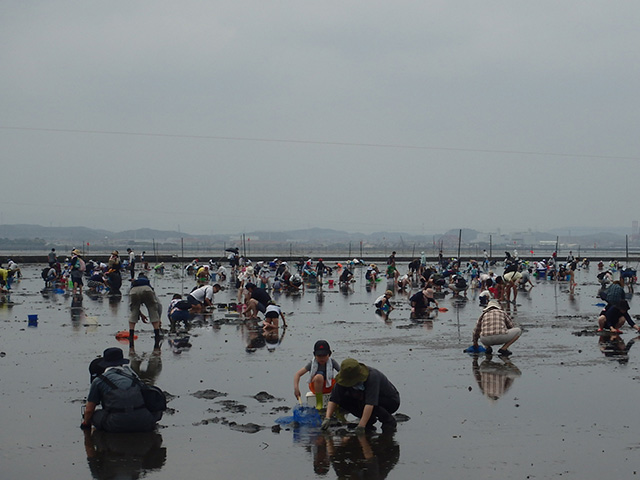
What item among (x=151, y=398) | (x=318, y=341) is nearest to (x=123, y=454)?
(x=151, y=398)

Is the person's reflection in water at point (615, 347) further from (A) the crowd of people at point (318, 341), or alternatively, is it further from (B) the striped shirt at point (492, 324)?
(B) the striped shirt at point (492, 324)

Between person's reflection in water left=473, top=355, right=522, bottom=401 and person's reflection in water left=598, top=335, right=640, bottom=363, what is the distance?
7.13ft

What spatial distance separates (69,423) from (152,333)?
8461mm

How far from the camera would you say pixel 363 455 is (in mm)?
8727

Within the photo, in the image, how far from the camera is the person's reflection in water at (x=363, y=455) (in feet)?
26.8

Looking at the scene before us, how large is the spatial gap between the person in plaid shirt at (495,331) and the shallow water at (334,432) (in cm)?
38

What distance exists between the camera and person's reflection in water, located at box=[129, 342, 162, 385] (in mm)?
13025

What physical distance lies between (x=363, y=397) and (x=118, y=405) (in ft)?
9.44

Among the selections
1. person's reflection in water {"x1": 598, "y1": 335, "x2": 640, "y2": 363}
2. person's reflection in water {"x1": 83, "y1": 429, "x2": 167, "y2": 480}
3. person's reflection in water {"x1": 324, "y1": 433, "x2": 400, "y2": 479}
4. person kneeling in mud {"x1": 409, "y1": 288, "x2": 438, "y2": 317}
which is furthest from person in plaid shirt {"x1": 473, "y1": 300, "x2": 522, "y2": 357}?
person kneeling in mud {"x1": 409, "y1": 288, "x2": 438, "y2": 317}

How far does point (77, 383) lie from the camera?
1252 centimetres

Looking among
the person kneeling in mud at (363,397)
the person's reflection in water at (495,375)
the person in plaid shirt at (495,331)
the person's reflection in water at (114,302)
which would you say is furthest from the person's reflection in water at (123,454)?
the person's reflection in water at (114,302)

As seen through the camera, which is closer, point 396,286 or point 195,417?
point 195,417

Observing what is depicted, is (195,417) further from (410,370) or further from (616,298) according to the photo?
(616,298)

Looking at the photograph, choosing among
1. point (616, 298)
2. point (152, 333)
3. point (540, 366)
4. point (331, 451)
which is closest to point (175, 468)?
point (331, 451)
